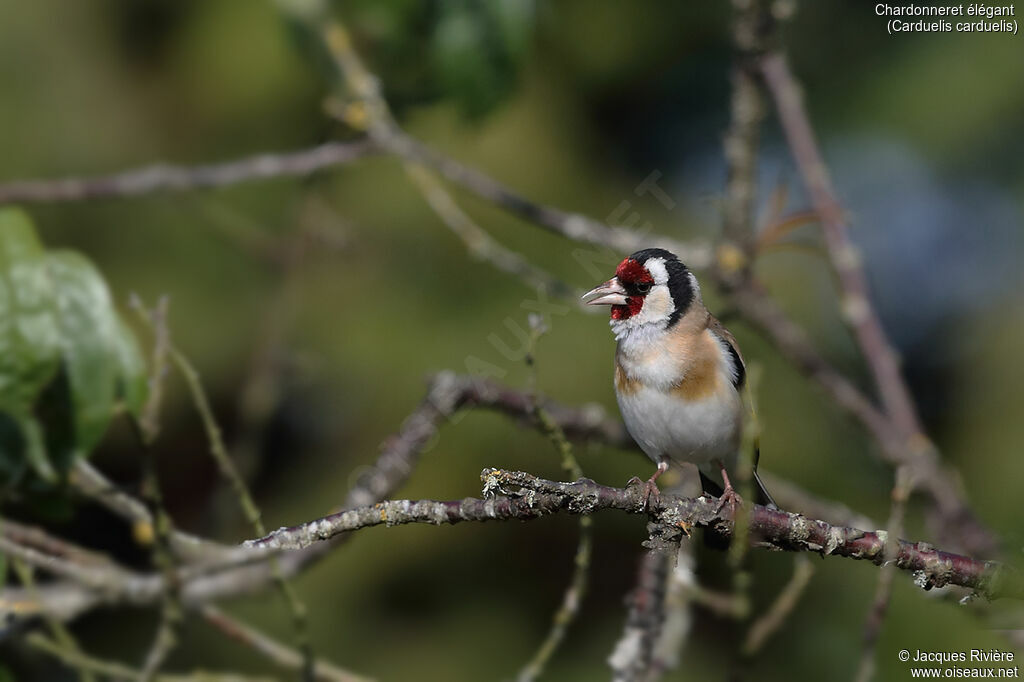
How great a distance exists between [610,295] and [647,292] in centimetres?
14

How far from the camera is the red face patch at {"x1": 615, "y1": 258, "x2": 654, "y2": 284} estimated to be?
10.5 ft

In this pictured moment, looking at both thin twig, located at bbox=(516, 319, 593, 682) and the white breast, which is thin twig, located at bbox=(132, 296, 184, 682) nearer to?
thin twig, located at bbox=(516, 319, 593, 682)

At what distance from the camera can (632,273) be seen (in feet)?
10.6

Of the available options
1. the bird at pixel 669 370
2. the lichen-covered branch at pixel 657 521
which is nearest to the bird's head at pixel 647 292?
the bird at pixel 669 370

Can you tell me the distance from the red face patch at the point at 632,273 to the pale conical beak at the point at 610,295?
1.0 inches

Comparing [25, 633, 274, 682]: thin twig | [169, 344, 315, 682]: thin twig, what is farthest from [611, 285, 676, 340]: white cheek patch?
[25, 633, 274, 682]: thin twig

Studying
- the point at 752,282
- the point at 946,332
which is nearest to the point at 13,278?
the point at 752,282

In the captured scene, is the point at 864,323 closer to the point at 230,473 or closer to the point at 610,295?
the point at 610,295

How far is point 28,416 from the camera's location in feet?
6.84

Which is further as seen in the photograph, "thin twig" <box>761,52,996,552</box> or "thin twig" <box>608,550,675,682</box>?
"thin twig" <box>761,52,996,552</box>

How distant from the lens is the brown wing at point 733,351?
131 inches

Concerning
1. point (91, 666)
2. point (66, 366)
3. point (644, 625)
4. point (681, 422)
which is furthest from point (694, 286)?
point (91, 666)

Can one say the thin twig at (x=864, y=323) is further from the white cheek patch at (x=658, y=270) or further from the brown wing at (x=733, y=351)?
the white cheek patch at (x=658, y=270)

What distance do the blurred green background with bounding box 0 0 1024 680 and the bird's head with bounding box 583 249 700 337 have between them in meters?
1.09
